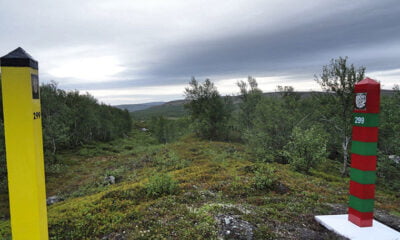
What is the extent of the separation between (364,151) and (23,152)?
317 inches

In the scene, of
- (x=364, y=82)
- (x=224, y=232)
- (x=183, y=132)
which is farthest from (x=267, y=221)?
(x=183, y=132)

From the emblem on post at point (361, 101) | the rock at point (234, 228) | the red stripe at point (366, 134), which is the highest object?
the emblem on post at point (361, 101)

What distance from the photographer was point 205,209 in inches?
285

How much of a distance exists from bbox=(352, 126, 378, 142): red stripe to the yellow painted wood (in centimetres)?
783

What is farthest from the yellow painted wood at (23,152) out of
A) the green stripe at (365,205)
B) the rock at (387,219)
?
the rock at (387,219)

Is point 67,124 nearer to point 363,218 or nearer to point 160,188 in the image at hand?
point 160,188

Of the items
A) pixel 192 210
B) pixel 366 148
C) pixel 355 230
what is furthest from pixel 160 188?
pixel 366 148

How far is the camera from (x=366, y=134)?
619 centimetres

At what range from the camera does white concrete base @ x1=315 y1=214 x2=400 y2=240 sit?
5.83 metres

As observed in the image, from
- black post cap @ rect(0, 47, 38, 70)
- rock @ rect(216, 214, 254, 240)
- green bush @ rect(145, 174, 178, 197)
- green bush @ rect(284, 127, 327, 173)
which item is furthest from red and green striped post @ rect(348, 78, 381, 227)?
green bush @ rect(284, 127, 327, 173)

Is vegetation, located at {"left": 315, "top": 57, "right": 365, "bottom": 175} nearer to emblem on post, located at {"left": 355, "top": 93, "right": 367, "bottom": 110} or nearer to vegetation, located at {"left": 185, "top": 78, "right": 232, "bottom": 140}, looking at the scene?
emblem on post, located at {"left": 355, "top": 93, "right": 367, "bottom": 110}

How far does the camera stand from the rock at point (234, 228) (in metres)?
5.71

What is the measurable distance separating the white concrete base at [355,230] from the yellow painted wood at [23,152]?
725 cm

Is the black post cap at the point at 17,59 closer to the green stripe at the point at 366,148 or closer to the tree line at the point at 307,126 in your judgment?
the green stripe at the point at 366,148
